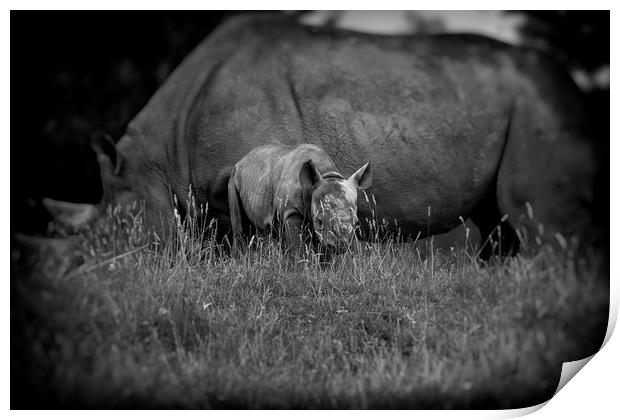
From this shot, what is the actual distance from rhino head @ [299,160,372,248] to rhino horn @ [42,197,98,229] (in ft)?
3.84

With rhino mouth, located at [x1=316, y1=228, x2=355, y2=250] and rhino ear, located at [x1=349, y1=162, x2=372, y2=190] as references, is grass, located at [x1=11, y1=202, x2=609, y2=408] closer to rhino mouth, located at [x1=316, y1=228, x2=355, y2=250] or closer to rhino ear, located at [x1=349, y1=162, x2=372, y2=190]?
rhino mouth, located at [x1=316, y1=228, x2=355, y2=250]

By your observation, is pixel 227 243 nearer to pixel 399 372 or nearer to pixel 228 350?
pixel 228 350

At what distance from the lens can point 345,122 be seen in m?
5.12

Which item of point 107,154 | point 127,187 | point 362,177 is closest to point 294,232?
point 362,177

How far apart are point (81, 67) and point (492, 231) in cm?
236

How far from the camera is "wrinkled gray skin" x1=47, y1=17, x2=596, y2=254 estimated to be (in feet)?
16.5

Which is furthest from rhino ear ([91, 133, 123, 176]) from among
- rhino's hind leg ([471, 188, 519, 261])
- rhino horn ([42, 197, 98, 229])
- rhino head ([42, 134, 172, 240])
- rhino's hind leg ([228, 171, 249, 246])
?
rhino's hind leg ([471, 188, 519, 261])

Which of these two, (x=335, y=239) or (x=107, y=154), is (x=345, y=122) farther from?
(x=107, y=154)

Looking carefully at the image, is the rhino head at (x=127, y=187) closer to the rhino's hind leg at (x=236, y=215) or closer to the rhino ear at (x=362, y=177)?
the rhino's hind leg at (x=236, y=215)

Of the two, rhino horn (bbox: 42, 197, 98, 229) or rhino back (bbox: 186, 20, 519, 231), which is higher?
rhino back (bbox: 186, 20, 519, 231)

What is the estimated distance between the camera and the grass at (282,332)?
420 centimetres

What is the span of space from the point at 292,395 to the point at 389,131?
1.73 metres

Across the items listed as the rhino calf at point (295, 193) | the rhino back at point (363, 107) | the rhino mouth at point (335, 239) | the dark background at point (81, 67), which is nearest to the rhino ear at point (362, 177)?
the rhino calf at point (295, 193)
